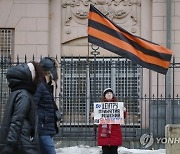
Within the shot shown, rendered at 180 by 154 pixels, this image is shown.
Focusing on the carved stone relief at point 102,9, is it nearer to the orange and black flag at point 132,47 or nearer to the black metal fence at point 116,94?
the black metal fence at point 116,94

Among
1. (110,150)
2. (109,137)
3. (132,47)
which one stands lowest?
(110,150)

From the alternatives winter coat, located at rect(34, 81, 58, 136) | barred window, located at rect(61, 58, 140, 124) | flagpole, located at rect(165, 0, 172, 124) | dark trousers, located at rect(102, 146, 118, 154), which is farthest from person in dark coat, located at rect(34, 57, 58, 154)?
flagpole, located at rect(165, 0, 172, 124)

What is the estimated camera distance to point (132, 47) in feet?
31.0

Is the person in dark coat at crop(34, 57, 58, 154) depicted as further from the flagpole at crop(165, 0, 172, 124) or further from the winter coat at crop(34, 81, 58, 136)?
the flagpole at crop(165, 0, 172, 124)

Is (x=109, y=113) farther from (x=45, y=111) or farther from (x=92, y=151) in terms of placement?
(x=45, y=111)

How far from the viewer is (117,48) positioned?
932 centimetres

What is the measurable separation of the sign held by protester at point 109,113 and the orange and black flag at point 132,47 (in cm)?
153

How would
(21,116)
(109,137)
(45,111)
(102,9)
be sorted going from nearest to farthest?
(21,116) → (45,111) → (109,137) → (102,9)

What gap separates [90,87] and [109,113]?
11.5 ft

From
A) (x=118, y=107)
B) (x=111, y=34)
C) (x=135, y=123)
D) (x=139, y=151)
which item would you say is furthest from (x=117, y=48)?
(x=135, y=123)

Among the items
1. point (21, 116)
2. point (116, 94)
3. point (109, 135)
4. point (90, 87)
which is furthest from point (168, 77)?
point (21, 116)

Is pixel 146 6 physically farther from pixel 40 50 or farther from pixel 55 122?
pixel 55 122

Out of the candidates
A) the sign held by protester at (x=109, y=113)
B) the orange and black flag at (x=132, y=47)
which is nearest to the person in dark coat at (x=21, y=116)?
the orange and black flag at (x=132, y=47)

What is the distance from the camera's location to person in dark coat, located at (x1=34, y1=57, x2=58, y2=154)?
25.9 feet
